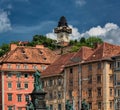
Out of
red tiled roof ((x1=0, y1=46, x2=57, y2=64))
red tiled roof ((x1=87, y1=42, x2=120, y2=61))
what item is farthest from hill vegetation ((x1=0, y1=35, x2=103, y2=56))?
red tiled roof ((x1=87, y1=42, x2=120, y2=61))

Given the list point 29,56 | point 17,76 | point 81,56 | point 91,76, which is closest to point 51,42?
point 29,56

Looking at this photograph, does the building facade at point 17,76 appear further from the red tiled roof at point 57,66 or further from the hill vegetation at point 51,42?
the hill vegetation at point 51,42

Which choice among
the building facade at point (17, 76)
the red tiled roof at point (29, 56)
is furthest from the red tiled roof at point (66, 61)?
the red tiled roof at point (29, 56)

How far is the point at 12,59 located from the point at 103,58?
26.8m

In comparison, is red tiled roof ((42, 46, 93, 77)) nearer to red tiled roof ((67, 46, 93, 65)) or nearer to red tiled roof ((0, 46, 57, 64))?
red tiled roof ((67, 46, 93, 65))

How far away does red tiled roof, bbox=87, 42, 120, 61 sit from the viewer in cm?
8596

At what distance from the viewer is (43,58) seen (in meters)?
108

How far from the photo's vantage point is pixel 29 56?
10650 centimetres

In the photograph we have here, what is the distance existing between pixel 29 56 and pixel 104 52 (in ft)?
82.6

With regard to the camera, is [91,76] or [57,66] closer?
[91,76]

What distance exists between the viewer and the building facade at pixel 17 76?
10225cm

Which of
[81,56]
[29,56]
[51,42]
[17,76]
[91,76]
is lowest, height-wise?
[91,76]

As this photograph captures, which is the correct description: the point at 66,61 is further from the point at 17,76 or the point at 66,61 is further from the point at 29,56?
the point at 29,56

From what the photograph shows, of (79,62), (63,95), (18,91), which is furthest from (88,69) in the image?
(18,91)
